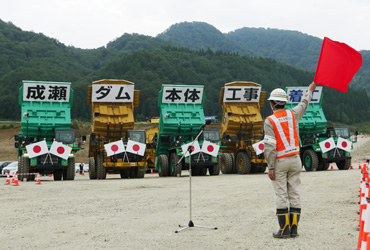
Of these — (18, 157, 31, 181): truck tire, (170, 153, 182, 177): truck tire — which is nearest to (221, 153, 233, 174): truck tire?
(170, 153, 182, 177): truck tire

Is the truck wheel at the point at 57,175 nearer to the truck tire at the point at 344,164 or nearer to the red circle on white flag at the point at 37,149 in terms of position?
the red circle on white flag at the point at 37,149

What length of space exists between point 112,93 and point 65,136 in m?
2.91

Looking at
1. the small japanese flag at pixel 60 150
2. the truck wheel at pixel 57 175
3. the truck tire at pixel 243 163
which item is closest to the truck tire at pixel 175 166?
the truck tire at pixel 243 163

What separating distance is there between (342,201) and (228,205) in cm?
259

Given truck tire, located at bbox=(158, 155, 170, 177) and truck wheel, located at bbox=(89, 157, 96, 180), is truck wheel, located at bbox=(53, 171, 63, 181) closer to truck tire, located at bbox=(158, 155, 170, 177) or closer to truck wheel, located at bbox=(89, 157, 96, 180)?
truck wheel, located at bbox=(89, 157, 96, 180)

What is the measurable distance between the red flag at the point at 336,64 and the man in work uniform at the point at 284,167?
0.73 m

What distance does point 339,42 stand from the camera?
25.0 ft

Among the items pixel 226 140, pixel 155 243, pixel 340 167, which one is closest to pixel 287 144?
pixel 155 243

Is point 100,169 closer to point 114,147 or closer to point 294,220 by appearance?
point 114,147

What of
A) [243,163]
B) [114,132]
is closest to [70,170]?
[114,132]

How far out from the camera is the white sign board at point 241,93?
26.4 metres

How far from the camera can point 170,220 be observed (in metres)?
9.27

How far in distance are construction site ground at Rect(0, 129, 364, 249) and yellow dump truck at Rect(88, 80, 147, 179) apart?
→ 27.9 ft

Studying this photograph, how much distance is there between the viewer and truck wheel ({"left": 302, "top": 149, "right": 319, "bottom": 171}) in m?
26.5
